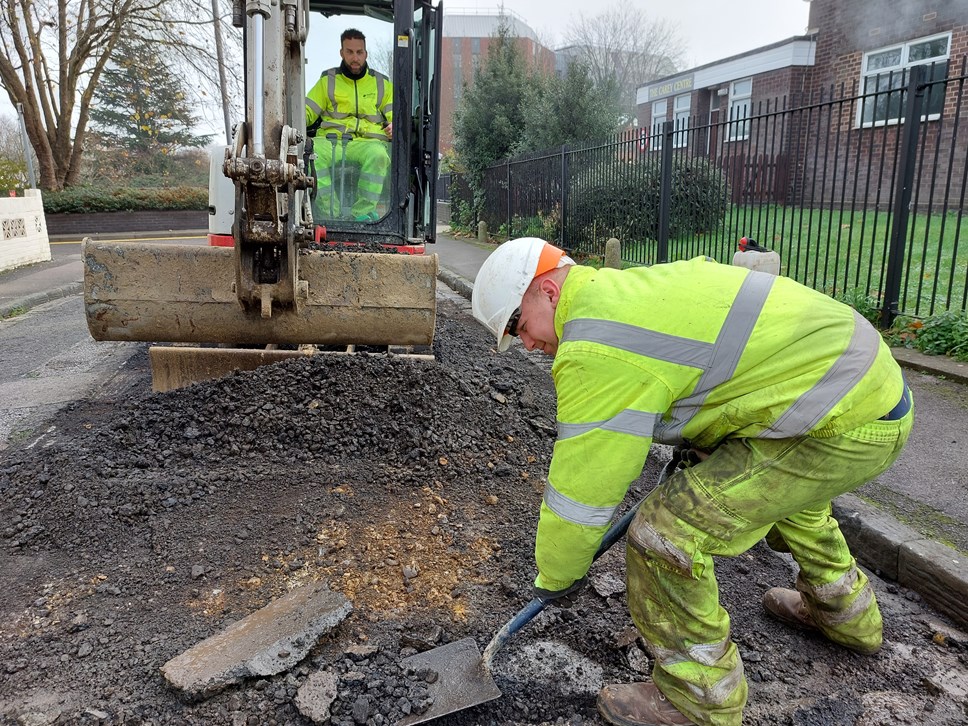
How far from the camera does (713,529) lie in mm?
2027

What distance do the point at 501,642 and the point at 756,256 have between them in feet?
13.3

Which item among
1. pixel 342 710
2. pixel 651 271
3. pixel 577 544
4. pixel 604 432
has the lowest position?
pixel 342 710

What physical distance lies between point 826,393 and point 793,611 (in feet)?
3.77

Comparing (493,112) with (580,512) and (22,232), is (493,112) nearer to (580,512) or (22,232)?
(22,232)

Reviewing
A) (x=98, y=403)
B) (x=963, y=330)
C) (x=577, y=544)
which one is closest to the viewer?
(x=577, y=544)

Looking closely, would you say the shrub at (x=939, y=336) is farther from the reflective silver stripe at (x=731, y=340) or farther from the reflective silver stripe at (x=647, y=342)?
the reflective silver stripe at (x=647, y=342)

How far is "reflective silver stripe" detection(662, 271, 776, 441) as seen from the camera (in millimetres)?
1903

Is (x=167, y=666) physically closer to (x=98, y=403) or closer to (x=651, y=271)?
(x=651, y=271)

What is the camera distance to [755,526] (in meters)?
2.07

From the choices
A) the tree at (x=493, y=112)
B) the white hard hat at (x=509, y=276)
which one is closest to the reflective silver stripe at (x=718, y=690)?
the white hard hat at (x=509, y=276)

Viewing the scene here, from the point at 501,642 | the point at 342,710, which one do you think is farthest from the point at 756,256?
the point at 342,710

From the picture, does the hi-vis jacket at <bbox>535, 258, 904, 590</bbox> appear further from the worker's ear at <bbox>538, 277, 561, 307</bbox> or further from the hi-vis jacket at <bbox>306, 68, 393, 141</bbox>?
the hi-vis jacket at <bbox>306, 68, 393, 141</bbox>

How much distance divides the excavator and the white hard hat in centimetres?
171

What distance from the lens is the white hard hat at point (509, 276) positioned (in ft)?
6.78
